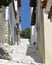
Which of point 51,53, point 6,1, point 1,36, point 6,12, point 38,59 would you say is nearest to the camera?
point 6,1

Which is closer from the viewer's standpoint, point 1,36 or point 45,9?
point 45,9

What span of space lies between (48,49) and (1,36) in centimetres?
617

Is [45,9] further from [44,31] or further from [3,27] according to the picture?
[3,27]

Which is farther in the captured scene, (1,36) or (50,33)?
(1,36)

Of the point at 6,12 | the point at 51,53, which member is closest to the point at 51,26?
the point at 51,53

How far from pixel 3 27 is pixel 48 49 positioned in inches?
269

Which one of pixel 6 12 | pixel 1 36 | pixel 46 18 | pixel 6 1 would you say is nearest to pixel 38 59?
pixel 46 18

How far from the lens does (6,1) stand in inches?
469

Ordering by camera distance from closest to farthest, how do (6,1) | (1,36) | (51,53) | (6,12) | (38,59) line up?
1. (6,1)
2. (51,53)
3. (38,59)
4. (1,36)
5. (6,12)

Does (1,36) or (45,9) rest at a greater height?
(45,9)

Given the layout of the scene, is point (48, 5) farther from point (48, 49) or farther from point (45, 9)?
point (48, 49)

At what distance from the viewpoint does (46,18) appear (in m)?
14.1

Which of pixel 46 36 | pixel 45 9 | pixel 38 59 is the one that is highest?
pixel 45 9

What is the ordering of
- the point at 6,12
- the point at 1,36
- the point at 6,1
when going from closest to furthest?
the point at 6,1
the point at 1,36
the point at 6,12
